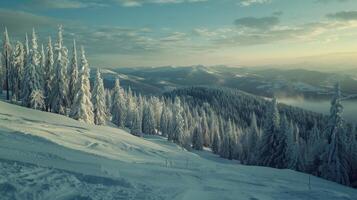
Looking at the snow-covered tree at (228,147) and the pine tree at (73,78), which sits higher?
the pine tree at (73,78)

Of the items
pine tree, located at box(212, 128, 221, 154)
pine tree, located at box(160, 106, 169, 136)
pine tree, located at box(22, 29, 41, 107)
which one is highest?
pine tree, located at box(22, 29, 41, 107)

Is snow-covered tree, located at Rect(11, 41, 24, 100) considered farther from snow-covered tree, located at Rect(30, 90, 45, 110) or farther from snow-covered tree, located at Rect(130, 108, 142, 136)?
snow-covered tree, located at Rect(130, 108, 142, 136)

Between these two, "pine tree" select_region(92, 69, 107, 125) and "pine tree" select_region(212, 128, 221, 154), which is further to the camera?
"pine tree" select_region(212, 128, 221, 154)

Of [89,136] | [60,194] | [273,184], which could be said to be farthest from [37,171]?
[89,136]

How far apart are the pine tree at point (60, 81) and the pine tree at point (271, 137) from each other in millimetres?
33381

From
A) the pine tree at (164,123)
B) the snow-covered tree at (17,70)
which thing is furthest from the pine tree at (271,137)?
the pine tree at (164,123)

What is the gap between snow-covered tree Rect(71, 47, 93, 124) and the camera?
56594 mm

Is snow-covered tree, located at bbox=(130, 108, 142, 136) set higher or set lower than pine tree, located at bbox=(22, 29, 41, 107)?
lower

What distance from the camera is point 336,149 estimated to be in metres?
43.0

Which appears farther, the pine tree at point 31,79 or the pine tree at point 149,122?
the pine tree at point 149,122

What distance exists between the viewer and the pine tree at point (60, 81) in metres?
59.5

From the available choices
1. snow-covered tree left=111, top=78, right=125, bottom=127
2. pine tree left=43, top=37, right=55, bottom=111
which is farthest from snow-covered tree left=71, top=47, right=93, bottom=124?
snow-covered tree left=111, top=78, right=125, bottom=127

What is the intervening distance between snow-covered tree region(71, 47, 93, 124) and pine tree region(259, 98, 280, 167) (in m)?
27.7

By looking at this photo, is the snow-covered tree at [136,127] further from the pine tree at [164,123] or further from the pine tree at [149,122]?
the pine tree at [164,123]
